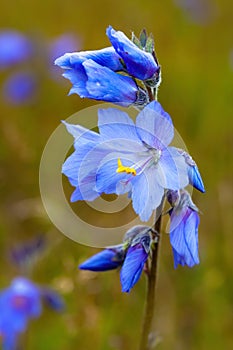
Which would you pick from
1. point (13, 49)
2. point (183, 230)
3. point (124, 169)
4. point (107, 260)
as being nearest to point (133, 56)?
point (124, 169)

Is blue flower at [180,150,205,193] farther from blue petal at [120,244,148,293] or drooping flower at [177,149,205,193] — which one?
blue petal at [120,244,148,293]

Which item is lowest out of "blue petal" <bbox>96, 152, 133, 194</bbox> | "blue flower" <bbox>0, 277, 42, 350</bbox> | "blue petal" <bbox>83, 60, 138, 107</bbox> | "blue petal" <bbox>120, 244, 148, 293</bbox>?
"blue flower" <bbox>0, 277, 42, 350</bbox>

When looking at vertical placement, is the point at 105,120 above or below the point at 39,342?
above

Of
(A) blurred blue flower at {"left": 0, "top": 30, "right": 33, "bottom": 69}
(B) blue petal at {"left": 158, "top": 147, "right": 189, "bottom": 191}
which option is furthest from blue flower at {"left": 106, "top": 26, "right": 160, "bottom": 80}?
(A) blurred blue flower at {"left": 0, "top": 30, "right": 33, "bottom": 69}

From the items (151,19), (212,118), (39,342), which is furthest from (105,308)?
(151,19)

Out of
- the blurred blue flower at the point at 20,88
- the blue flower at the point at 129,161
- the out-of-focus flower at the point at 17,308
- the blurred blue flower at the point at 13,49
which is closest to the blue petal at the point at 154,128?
the blue flower at the point at 129,161

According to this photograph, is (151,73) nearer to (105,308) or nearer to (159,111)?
(159,111)
